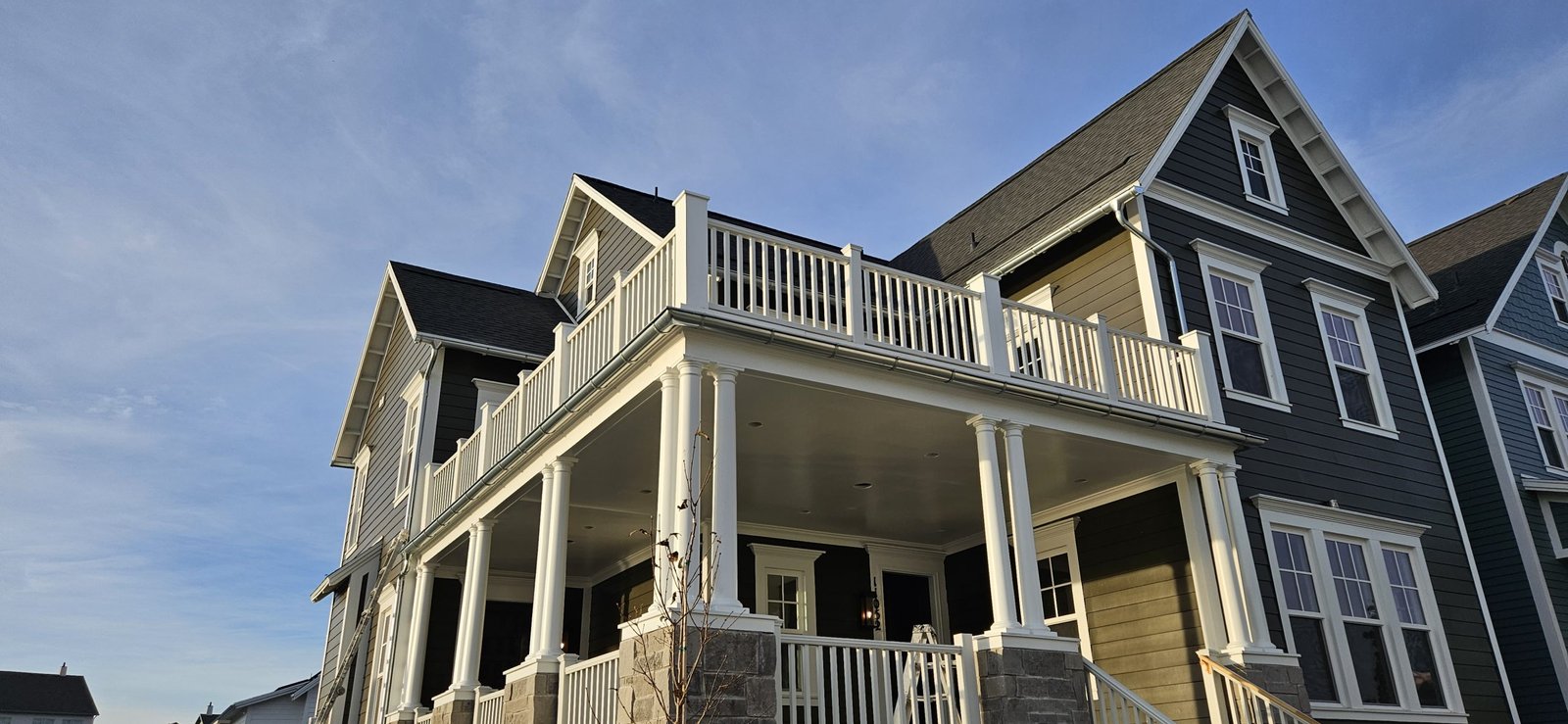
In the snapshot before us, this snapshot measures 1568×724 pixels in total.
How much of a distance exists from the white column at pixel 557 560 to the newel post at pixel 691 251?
2.79 m

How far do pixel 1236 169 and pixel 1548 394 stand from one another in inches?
277

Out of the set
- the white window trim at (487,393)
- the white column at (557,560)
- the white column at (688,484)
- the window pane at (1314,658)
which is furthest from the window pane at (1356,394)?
the white window trim at (487,393)

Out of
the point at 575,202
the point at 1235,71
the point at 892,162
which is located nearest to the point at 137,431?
the point at 575,202

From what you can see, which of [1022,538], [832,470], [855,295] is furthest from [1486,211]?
[855,295]

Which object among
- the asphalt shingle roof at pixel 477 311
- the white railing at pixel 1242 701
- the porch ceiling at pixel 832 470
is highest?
the asphalt shingle roof at pixel 477 311

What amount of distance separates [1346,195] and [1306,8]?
3.84 meters

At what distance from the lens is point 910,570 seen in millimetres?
13359

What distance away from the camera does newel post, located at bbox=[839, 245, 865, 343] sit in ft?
26.6

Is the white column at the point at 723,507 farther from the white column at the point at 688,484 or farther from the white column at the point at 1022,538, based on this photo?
the white column at the point at 1022,538

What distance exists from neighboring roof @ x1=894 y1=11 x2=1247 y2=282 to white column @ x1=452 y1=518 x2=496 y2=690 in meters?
7.09

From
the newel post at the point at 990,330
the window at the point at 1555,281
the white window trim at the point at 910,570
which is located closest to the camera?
the newel post at the point at 990,330

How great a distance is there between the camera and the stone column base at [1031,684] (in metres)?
7.59

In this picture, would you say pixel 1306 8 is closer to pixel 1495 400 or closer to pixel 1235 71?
pixel 1235 71

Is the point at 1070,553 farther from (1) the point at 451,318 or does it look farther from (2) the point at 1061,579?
(1) the point at 451,318
